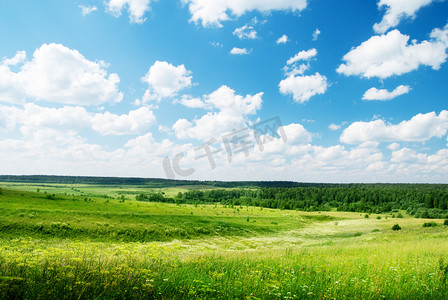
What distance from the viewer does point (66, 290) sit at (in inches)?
184

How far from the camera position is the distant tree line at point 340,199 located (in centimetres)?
11756

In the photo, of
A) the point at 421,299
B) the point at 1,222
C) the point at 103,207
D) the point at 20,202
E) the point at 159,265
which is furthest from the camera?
the point at 103,207

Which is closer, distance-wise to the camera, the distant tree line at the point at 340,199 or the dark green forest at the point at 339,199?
the dark green forest at the point at 339,199

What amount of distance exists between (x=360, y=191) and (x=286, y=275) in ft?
588

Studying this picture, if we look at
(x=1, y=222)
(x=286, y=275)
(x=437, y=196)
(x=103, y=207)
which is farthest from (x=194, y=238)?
(x=437, y=196)

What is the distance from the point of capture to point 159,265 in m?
6.84

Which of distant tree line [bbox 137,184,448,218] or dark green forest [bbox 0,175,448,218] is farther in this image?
distant tree line [bbox 137,184,448,218]

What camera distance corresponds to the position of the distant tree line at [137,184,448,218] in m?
118

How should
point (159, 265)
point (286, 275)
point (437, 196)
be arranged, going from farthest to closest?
point (437, 196) → point (286, 275) → point (159, 265)

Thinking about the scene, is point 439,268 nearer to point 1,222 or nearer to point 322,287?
point 322,287

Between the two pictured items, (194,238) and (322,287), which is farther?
(194,238)

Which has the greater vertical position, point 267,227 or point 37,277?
point 37,277

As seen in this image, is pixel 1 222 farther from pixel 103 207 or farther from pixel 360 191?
pixel 360 191

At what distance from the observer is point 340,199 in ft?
510
